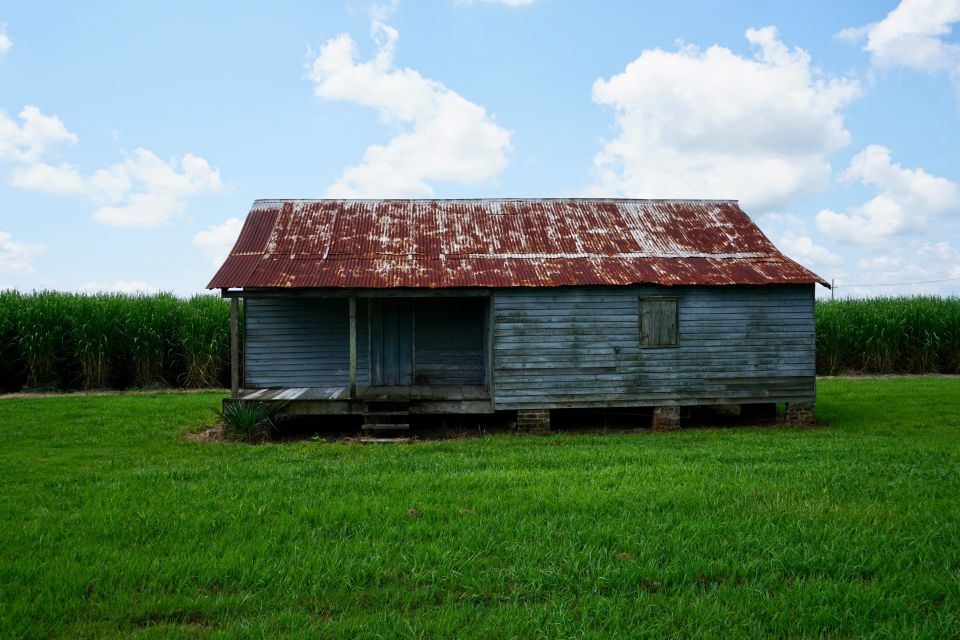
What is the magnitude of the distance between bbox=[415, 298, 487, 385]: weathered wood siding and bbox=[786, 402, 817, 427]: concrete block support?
6.72 meters

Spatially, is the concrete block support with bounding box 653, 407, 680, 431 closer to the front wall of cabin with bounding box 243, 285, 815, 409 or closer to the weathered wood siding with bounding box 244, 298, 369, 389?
the front wall of cabin with bounding box 243, 285, 815, 409

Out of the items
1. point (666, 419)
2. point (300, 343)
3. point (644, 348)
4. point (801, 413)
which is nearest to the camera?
point (644, 348)

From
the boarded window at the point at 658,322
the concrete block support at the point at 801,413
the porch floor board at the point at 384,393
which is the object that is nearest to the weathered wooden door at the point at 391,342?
the porch floor board at the point at 384,393

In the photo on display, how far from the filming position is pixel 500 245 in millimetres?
14891

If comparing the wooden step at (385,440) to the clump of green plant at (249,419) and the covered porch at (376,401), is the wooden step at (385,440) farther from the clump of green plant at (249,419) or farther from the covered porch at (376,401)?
the clump of green plant at (249,419)

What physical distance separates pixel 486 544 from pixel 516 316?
25.2ft

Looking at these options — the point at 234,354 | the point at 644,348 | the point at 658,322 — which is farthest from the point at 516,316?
the point at 234,354

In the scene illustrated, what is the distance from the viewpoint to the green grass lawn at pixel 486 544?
182 inches

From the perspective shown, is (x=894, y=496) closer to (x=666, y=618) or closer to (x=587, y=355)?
(x=666, y=618)

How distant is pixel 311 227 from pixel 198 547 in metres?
10.6

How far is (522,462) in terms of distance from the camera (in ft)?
31.3

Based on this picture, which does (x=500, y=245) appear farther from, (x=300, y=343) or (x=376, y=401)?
(x=300, y=343)

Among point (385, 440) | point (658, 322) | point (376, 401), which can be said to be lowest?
point (385, 440)

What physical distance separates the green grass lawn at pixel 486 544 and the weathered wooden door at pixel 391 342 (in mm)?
5012
